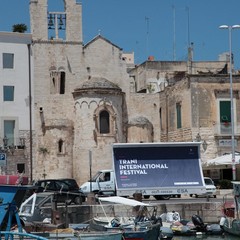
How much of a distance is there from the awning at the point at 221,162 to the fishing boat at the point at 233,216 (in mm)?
11205

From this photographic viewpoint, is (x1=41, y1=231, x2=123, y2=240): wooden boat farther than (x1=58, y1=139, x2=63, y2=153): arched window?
No

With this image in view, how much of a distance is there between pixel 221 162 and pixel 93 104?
1217 cm

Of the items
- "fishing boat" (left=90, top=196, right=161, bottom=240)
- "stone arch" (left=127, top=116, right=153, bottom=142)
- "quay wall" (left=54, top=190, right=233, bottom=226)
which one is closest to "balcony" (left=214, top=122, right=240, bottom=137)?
"stone arch" (left=127, top=116, right=153, bottom=142)

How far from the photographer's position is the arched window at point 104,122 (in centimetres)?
5506

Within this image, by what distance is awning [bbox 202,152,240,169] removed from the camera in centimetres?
4722

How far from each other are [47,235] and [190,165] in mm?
18726

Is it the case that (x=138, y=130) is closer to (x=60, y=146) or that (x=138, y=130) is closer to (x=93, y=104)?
(x=93, y=104)

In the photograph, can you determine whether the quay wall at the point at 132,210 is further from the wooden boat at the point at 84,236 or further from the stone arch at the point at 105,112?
the stone arch at the point at 105,112

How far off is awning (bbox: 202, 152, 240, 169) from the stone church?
2327 mm

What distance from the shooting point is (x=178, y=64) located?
216ft

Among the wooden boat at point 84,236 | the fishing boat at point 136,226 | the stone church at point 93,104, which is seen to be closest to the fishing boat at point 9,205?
the wooden boat at point 84,236

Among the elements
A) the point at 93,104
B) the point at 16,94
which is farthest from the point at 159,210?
the point at 16,94

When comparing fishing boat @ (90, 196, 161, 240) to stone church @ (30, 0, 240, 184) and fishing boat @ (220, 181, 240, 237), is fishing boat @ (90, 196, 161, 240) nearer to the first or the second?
fishing boat @ (220, 181, 240, 237)

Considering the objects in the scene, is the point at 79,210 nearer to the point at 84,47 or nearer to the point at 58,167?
the point at 58,167
